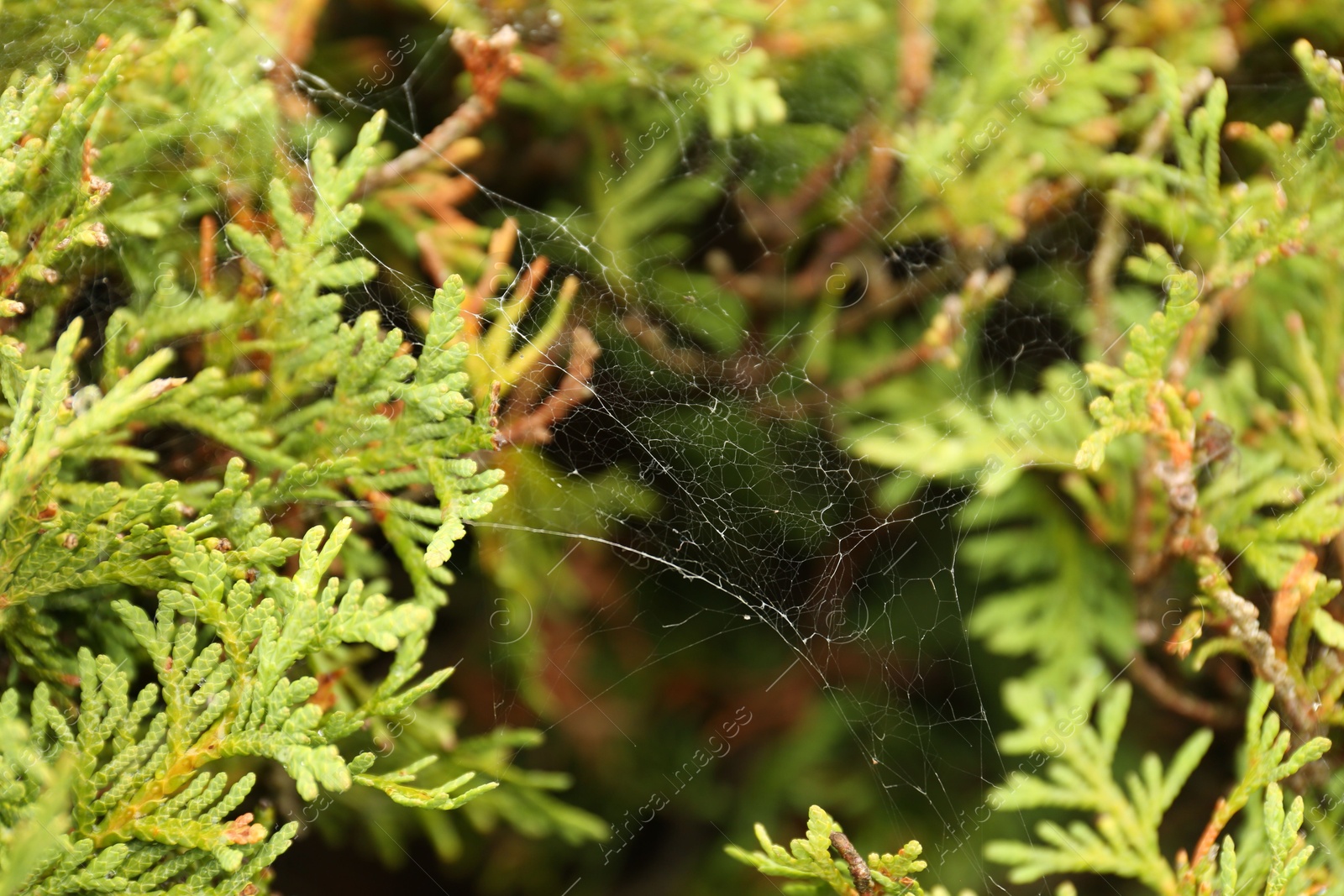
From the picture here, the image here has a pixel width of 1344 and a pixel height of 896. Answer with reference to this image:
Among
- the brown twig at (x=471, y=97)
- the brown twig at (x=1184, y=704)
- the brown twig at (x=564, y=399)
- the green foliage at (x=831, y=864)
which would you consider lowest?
the brown twig at (x=1184, y=704)

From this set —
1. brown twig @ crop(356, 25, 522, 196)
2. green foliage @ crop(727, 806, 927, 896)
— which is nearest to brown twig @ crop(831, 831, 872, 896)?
green foliage @ crop(727, 806, 927, 896)

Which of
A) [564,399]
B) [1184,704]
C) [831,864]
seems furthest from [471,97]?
[1184,704]

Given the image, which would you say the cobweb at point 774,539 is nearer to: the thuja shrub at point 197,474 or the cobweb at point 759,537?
the cobweb at point 759,537

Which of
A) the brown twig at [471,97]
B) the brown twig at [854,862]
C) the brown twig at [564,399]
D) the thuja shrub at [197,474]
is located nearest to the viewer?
the thuja shrub at [197,474]

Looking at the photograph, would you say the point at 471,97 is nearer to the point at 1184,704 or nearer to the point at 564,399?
the point at 564,399

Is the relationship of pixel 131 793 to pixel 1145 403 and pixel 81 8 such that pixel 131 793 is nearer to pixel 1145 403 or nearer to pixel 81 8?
pixel 81 8

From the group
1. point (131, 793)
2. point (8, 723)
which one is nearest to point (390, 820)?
point (131, 793)

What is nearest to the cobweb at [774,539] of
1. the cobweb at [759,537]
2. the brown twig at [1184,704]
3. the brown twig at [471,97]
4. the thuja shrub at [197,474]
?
the cobweb at [759,537]
